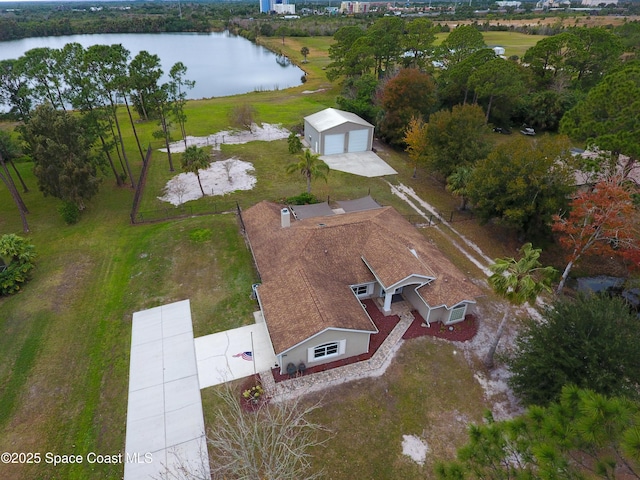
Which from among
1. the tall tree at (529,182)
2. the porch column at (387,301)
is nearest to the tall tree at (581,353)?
the porch column at (387,301)

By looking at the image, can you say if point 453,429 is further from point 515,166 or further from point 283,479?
point 515,166

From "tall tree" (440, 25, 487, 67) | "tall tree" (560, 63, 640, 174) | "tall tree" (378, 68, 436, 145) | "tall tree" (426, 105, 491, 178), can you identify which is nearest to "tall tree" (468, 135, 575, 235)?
"tall tree" (560, 63, 640, 174)

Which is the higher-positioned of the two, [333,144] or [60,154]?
[60,154]

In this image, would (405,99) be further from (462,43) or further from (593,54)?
(593,54)

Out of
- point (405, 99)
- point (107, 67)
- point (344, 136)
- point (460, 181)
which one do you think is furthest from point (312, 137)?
point (107, 67)

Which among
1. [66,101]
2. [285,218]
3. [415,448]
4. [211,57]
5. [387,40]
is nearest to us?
[415,448]

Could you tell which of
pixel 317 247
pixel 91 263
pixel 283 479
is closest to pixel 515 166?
pixel 317 247

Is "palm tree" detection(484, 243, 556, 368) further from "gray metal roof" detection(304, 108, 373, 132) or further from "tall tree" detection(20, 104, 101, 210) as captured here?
"tall tree" detection(20, 104, 101, 210)
